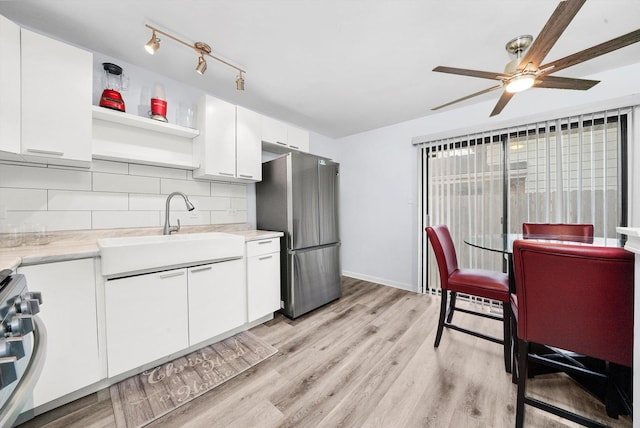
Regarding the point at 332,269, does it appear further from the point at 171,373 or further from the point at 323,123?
the point at 323,123

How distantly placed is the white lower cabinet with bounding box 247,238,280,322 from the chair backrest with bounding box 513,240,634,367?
191cm

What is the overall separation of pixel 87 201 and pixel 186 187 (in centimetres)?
73

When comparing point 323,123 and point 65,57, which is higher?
point 323,123

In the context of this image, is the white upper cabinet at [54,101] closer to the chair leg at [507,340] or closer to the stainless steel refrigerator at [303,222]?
the stainless steel refrigerator at [303,222]

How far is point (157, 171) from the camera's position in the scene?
7.13 ft

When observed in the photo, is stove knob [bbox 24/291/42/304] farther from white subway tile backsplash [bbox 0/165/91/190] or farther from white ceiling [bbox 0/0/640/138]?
white ceiling [bbox 0/0/640/138]

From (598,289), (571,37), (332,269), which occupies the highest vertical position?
(571,37)

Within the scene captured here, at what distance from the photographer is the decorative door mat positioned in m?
1.34

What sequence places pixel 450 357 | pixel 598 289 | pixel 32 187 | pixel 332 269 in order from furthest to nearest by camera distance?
pixel 332 269 < pixel 450 357 < pixel 32 187 < pixel 598 289

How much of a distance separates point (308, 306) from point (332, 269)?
53 centimetres

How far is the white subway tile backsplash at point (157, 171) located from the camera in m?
2.06

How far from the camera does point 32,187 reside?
1639mm

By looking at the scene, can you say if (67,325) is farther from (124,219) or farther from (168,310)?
(124,219)

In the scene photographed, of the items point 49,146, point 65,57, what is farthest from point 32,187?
point 65,57
